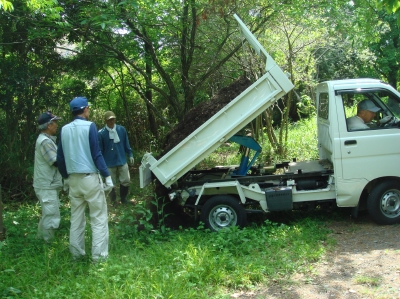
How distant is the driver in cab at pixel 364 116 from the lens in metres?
6.59

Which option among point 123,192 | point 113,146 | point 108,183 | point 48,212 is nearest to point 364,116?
point 108,183

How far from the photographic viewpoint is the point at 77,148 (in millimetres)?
5285

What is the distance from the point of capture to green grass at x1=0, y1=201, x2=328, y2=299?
4.48 metres

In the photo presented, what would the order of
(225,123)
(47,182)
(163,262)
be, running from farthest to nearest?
(225,123)
(47,182)
(163,262)

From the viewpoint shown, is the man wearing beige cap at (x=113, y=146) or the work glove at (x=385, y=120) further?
the man wearing beige cap at (x=113, y=146)

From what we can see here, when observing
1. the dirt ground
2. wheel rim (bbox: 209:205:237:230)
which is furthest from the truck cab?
wheel rim (bbox: 209:205:237:230)

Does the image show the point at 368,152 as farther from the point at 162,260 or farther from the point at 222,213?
the point at 162,260

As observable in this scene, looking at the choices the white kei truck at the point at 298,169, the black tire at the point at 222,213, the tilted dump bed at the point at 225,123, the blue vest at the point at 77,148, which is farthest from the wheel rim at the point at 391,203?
the blue vest at the point at 77,148

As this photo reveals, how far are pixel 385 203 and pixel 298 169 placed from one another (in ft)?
4.56

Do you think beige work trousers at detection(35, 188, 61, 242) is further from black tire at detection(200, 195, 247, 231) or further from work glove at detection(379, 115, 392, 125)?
work glove at detection(379, 115, 392, 125)

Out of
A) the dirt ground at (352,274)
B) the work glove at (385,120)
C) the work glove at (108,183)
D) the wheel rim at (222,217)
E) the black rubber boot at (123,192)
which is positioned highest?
the work glove at (385,120)

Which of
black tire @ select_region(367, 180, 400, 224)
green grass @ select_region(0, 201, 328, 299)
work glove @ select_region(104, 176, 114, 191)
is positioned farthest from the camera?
black tire @ select_region(367, 180, 400, 224)

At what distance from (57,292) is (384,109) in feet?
17.5

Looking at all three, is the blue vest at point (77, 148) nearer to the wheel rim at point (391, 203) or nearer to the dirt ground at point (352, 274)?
the dirt ground at point (352, 274)
